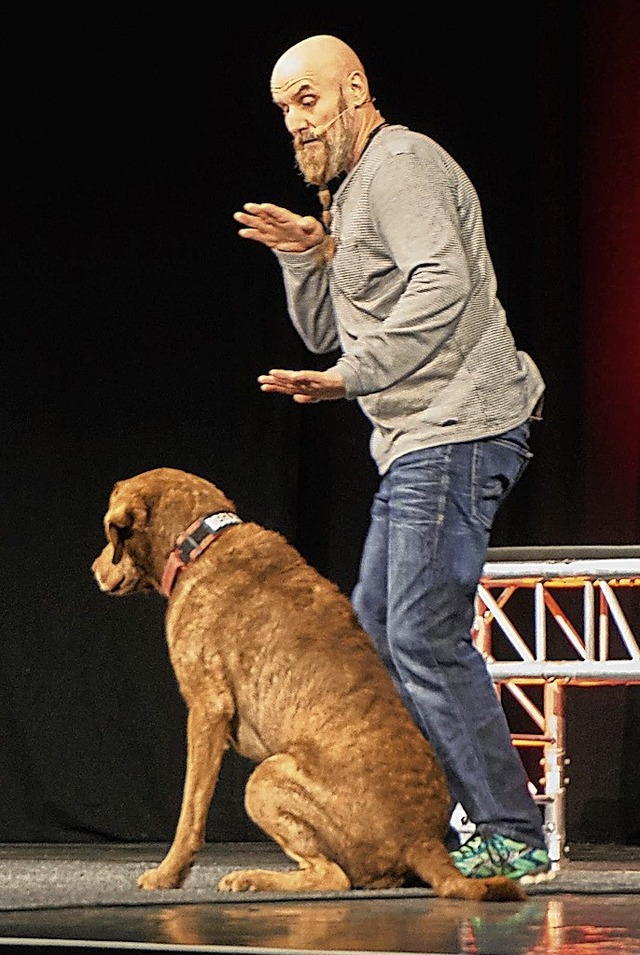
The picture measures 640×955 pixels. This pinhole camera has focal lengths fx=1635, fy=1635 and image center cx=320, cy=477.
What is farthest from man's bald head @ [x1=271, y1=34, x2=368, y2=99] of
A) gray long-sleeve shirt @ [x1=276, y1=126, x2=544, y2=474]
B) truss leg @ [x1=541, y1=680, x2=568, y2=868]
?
truss leg @ [x1=541, y1=680, x2=568, y2=868]

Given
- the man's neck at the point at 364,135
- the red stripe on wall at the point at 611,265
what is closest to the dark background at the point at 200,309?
the red stripe on wall at the point at 611,265

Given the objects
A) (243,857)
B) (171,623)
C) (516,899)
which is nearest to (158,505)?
(171,623)

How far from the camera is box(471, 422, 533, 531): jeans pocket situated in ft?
10.5

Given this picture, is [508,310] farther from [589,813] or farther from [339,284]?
[339,284]

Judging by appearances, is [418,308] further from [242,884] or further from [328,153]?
[242,884]

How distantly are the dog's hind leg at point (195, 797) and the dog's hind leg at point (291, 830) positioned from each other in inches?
3.9

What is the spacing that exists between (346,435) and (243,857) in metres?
1.48

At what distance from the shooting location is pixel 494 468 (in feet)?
10.5

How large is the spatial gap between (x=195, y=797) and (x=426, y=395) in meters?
0.90

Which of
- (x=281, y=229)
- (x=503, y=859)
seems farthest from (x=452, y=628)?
(x=281, y=229)

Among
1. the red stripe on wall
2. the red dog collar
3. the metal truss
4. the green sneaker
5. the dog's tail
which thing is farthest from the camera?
the red stripe on wall

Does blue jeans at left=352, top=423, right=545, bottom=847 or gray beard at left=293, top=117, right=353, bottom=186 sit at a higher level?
gray beard at left=293, top=117, right=353, bottom=186

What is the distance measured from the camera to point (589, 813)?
16.9 ft

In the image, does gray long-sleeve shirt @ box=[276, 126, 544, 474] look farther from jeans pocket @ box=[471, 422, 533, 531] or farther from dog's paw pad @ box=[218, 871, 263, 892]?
dog's paw pad @ box=[218, 871, 263, 892]
